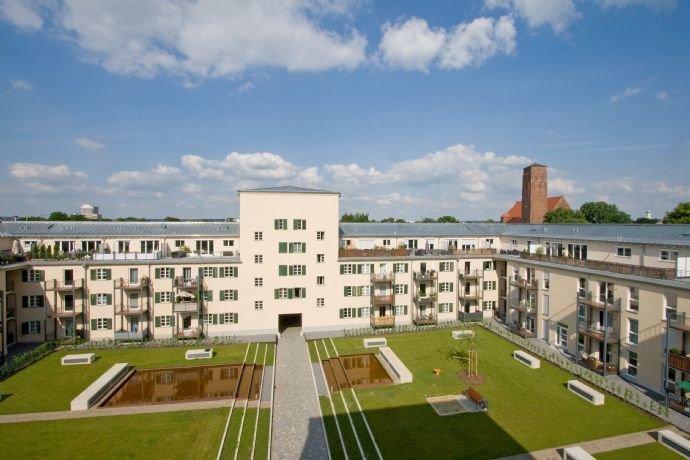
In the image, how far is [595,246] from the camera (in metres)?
36.3

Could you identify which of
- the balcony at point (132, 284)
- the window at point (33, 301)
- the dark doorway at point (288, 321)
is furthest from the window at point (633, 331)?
the window at point (33, 301)

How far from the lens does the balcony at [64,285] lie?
37250mm

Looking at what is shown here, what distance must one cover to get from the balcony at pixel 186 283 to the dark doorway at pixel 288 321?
10.4 metres

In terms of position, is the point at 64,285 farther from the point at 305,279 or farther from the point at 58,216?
the point at 58,216

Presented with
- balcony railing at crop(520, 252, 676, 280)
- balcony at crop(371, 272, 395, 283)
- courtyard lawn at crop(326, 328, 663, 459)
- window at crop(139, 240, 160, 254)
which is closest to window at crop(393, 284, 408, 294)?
balcony at crop(371, 272, 395, 283)

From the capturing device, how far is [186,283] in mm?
39281

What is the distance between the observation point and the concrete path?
19.8 m

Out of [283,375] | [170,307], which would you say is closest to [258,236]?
[170,307]

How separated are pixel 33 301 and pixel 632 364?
5345cm

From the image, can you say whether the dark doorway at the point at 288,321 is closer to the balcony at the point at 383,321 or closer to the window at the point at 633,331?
the balcony at the point at 383,321

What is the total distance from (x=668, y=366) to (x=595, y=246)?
1377 centimetres

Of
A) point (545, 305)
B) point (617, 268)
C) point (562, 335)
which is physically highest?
point (617, 268)

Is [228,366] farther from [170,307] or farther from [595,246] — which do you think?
[595,246]

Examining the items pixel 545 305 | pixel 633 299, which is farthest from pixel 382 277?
pixel 633 299
